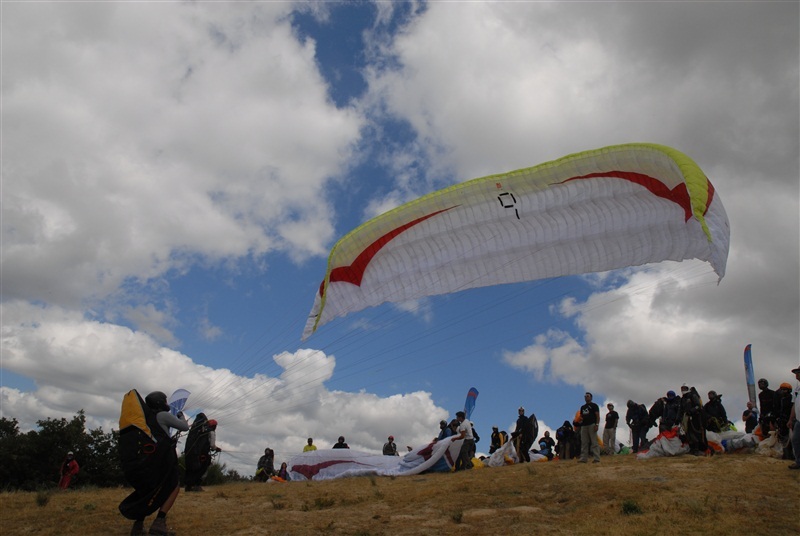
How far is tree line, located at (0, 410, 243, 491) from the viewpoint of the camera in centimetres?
2492

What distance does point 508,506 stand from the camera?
350 inches

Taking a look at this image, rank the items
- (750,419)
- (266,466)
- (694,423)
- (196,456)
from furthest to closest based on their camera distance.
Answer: (266,466), (750,419), (694,423), (196,456)

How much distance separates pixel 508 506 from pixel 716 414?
7.99m

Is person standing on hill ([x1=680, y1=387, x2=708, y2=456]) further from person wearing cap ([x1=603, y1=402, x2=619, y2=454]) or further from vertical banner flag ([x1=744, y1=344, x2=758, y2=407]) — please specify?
vertical banner flag ([x1=744, y1=344, x2=758, y2=407])

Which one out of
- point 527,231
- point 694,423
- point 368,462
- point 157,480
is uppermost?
point 527,231

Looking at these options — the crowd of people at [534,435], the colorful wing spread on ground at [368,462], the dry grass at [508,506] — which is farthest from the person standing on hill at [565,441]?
the dry grass at [508,506]

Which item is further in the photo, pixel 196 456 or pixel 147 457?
pixel 196 456

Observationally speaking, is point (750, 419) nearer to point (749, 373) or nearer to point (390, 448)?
point (749, 373)

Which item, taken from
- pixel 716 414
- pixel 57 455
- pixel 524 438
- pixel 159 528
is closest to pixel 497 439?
pixel 524 438

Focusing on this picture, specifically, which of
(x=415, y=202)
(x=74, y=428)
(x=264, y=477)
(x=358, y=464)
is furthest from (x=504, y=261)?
(x=74, y=428)

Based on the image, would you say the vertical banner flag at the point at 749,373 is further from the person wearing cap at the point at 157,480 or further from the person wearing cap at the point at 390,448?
the person wearing cap at the point at 157,480

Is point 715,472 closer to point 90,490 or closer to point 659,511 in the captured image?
point 659,511

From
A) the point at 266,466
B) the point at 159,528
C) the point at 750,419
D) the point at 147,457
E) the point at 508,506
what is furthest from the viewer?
the point at 266,466

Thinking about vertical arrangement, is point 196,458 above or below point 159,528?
above
